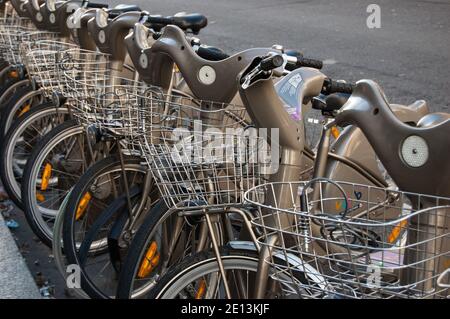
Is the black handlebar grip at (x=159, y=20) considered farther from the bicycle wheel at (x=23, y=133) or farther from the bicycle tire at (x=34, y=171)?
the bicycle wheel at (x=23, y=133)

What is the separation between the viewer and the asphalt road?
8.05m

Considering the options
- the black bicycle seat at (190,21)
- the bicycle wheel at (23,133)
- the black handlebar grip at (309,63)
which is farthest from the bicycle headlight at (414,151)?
the bicycle wheel at (23,133)

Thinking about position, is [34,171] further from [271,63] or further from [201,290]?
[271,63]

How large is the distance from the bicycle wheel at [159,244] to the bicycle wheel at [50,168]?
46.2 inches

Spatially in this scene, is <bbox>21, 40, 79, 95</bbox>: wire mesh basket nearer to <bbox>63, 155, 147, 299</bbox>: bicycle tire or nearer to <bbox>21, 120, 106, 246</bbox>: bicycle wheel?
<bbox>21, 120, 106, 246</bbox>: bicycle wheel

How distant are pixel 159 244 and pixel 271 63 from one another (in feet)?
4.00

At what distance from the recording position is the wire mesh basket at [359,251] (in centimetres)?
187

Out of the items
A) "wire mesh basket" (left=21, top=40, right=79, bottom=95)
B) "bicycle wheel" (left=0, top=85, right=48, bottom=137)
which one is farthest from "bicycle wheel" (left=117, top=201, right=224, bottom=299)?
"bicycle wheel" (left=0, top=85, right=48, bottom=137)

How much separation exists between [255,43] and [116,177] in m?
6.99
